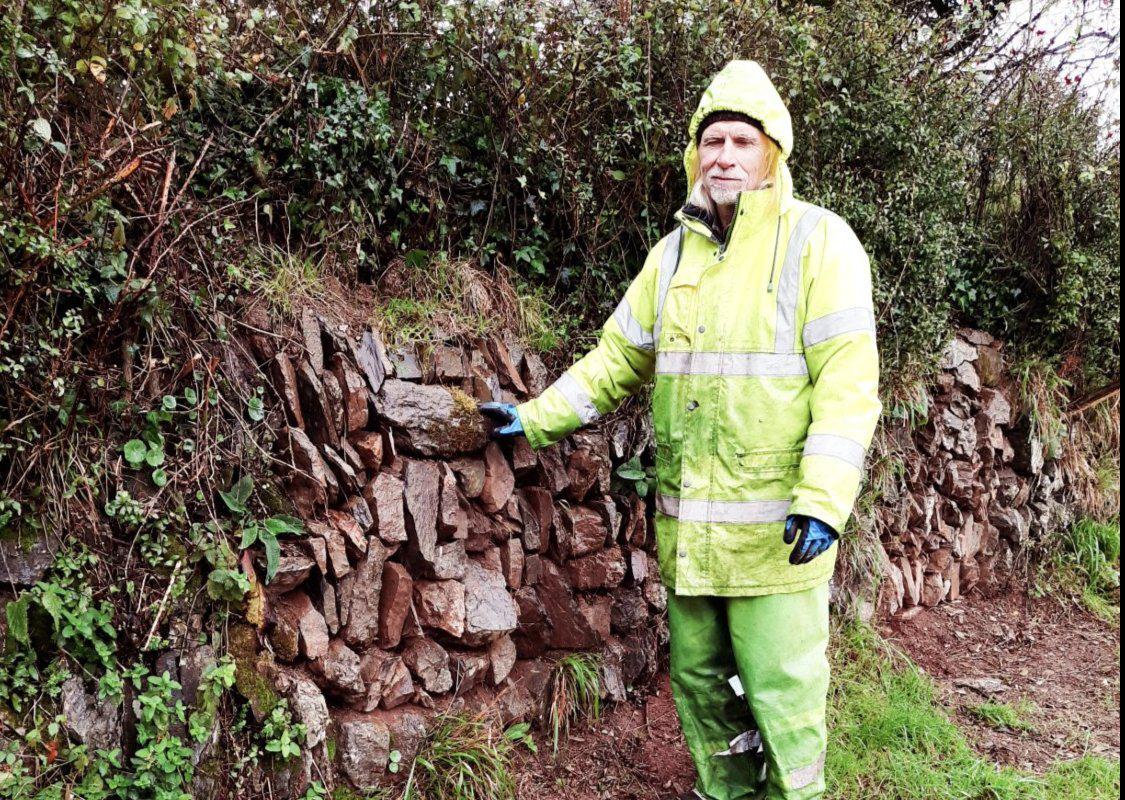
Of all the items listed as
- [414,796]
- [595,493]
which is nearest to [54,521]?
[414,796]

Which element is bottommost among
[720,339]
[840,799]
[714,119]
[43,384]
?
[840,799]

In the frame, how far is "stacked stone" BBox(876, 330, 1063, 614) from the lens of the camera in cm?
510

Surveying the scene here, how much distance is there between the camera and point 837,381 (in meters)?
2.64

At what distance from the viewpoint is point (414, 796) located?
3.06 metres

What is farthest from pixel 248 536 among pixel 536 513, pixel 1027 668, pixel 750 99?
pixel 1027 668

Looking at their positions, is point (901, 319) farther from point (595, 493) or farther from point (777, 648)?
point (777, 648)

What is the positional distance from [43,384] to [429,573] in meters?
1.50

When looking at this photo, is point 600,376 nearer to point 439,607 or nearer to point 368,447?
point 368,447

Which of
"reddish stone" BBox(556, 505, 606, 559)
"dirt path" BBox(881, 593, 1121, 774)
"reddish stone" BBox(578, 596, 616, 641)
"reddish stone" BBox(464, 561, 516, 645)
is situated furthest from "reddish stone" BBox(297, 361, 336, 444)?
"dirt path" BBox(881, 593, 1121, 774)

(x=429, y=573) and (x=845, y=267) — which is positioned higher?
(x=845, y=267)

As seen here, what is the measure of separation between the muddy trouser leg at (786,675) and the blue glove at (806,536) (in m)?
0.30

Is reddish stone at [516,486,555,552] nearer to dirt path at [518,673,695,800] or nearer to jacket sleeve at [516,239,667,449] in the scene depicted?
jacket sleeve at [516,239,667,449]

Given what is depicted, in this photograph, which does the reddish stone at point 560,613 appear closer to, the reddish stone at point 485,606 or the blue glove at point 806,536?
the reddish stone at point 485,606

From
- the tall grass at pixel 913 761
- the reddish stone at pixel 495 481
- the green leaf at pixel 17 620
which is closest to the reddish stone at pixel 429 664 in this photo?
the reddish stone at pixel 495 481
